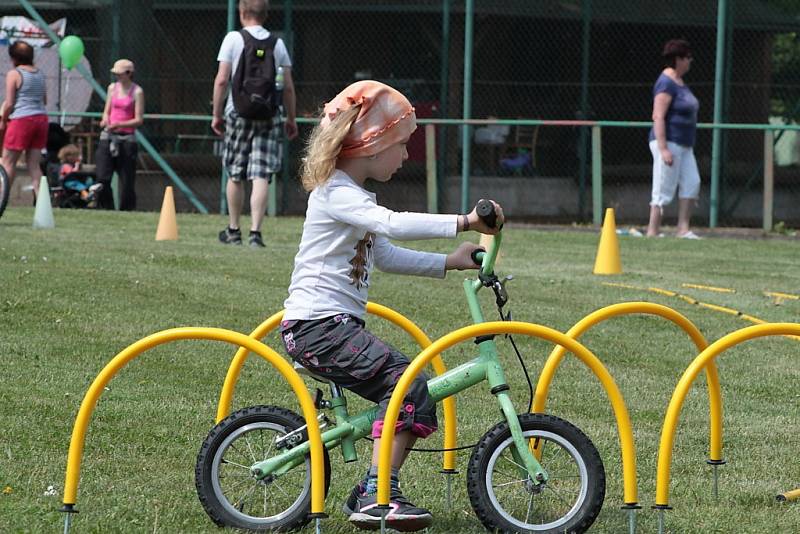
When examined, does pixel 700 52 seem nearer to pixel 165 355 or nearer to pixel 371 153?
pixel 165 355

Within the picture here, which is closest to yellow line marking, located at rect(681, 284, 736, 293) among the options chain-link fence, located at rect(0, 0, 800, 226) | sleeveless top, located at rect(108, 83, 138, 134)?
chain-link fence, located at rect(0, 0, 800, 226)

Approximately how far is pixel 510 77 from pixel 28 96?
651 cm

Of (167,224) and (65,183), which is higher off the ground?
(65,183)

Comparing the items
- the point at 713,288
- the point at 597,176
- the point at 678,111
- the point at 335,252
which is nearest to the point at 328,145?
the point at 335,252

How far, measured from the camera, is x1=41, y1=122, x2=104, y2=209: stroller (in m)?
18.2

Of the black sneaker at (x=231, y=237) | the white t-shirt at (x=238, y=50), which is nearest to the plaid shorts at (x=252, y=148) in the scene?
the white t-shirt at (x=238, y=50)

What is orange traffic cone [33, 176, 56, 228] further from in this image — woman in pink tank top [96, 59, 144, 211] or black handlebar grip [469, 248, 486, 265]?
black handlebar grip [469, 248, 486, 265]

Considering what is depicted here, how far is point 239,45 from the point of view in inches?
471

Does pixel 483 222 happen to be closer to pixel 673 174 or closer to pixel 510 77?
pixel 673 174

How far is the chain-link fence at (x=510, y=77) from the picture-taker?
18500 millimetres

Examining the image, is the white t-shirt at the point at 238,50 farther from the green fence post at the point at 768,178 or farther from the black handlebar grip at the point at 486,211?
the green fence post at the point at 768,178

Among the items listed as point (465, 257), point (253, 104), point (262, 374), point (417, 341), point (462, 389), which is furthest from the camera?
point (253, 104)

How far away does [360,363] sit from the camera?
4.58 metres

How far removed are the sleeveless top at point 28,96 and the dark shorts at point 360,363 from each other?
37.4 ft
